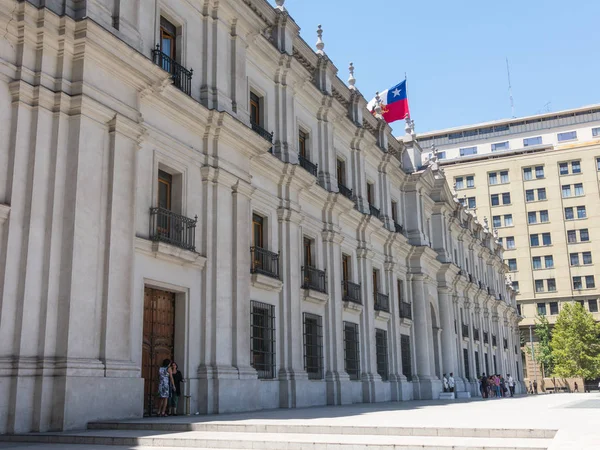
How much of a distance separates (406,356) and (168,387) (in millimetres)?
19966

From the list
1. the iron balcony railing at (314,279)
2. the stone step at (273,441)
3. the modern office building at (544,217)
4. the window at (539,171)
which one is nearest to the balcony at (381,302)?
the iron balcony railing at (314,279)

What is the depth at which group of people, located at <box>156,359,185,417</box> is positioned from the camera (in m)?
15.8

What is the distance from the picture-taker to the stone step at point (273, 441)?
9531 millimetres

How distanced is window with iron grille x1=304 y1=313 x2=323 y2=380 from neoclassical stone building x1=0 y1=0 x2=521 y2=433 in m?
0.08

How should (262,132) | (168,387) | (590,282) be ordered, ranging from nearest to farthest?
(168,387) → (262,132) → (590,282)

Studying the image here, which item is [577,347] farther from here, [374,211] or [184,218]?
[184,218]

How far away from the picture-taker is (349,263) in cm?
2911

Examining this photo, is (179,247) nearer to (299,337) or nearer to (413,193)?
(299,337)

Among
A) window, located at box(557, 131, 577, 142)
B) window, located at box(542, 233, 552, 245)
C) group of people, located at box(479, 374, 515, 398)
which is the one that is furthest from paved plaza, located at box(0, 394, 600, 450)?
window, located at box(557, 131, 577, 142)

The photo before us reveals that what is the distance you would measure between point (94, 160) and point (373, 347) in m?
17.4

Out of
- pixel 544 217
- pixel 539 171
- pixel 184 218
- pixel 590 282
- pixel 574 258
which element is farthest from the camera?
pixel 539 171

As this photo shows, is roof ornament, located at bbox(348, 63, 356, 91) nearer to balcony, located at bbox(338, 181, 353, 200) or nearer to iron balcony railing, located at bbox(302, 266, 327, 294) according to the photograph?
balcony, located at bbox(338, 181, 353, 200)

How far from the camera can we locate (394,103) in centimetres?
3609

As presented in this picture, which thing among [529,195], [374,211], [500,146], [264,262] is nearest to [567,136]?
[500,146]
